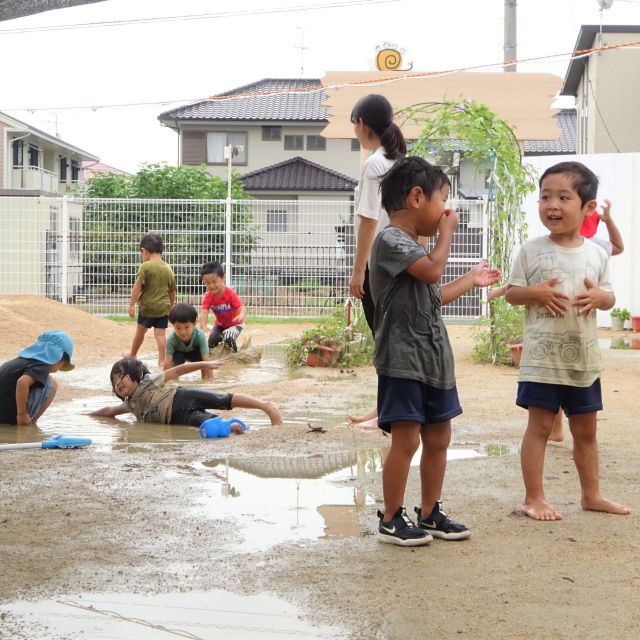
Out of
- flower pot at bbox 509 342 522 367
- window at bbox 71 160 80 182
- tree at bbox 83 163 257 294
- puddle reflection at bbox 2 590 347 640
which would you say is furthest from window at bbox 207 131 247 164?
puddle reflection at bbox 2 590 347 640

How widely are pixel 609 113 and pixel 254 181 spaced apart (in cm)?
1646

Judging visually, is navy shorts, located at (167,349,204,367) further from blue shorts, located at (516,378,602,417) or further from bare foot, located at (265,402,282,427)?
blue shorts, located at (516,378,602,417)

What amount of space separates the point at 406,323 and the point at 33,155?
4350 cm

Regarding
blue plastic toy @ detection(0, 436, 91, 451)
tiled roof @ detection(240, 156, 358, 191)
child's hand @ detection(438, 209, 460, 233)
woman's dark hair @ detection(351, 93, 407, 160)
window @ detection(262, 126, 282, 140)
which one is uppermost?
window @ detection(262, 126, 282, 140)

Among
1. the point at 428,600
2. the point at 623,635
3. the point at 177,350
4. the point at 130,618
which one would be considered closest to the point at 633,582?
the point at 623,635

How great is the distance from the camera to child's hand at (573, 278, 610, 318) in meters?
4.16

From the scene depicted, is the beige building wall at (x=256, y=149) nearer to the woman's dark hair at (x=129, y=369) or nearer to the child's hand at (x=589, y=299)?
the woman's dark hair at (x=129, y=369)

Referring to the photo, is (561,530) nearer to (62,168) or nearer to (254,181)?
(254,181)

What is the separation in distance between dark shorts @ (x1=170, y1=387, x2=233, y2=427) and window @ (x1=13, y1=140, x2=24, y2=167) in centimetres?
3804

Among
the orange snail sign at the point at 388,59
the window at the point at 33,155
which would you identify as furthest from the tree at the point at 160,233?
the window at the point at 33,155

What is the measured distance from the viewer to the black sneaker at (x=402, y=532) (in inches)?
147

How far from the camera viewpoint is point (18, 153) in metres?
42.5

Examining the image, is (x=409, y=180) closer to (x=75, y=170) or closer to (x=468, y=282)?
(x=468, y=282)

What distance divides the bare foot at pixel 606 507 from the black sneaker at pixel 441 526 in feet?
2.19
